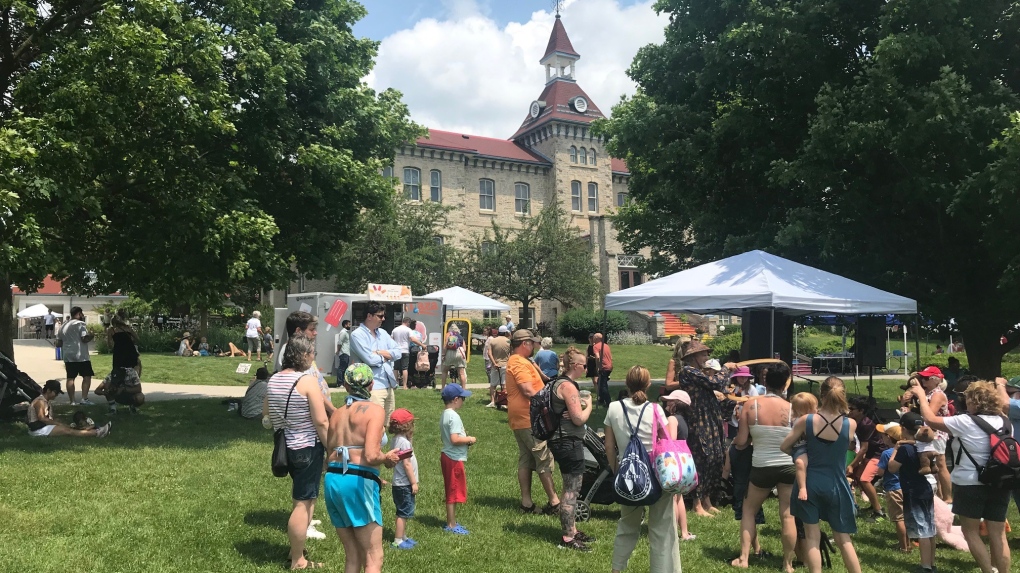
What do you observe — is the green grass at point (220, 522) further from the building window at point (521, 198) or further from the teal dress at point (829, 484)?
the building window at point (521, 198)

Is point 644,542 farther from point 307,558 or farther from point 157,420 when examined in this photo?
point 157,420

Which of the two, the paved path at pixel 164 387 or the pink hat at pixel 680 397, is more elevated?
the pink hat at pixel 680 397

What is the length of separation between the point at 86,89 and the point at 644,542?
8958 millimetres

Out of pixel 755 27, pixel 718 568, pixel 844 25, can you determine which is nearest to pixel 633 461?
pixel 718 568

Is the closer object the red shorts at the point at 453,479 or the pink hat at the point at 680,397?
the pink hat at the point at 680,397

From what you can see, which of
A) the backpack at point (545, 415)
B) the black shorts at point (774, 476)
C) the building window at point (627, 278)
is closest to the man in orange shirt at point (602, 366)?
the backpack at point (545, 415)

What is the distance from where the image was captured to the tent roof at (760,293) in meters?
10.6

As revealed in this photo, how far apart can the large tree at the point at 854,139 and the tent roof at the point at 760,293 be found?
2.64m

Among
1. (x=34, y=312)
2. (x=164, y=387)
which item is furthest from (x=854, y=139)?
(x=34, y=312)

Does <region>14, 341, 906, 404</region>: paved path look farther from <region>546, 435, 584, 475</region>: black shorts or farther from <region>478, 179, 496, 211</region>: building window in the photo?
<region>478, 179, 496, 211</region>: building window

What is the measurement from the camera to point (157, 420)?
42.2ft

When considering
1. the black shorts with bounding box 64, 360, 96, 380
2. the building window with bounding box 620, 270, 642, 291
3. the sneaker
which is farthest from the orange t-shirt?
the building window with bounding box 620, 270, 642, 291

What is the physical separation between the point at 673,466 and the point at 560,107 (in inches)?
1906

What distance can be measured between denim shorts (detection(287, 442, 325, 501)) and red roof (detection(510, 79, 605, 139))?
46.6 m
